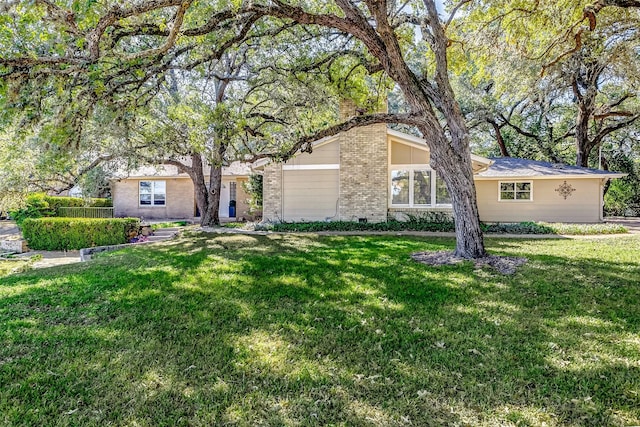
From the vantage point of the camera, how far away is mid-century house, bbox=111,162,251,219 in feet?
74.4

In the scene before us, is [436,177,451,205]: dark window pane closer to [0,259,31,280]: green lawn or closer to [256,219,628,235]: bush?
[256,219,628,235]: bush

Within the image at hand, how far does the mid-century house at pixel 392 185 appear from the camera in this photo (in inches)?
601

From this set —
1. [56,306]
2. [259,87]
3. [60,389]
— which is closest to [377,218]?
[259,87]

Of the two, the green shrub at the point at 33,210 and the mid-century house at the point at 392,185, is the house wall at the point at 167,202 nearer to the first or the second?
the mid-century house at the point at 392,185

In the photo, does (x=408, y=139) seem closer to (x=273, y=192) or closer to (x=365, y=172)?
(x=365, y=172)

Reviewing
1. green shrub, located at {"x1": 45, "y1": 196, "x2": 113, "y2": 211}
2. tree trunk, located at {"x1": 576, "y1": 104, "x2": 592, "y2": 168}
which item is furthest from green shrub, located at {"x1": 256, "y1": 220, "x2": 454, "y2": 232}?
tree trunk, located at {"x1": 576, "y1": 104, "x2": 592, "y2": 168}

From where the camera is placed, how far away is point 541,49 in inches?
412

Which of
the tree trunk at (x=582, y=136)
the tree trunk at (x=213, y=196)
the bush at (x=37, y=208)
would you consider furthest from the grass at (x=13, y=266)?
the tree trunk at (x=582, y=136)

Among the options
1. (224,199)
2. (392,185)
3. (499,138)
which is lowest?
(224,199)

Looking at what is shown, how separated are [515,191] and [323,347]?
16692 mm

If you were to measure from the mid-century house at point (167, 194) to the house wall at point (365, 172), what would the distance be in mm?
8684

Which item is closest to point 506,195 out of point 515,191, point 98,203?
point 515,191

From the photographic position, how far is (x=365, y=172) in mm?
15273

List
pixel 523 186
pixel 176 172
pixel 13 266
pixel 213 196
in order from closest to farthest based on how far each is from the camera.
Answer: pixel 13 266 < pixel 213 196 < pixel 523 186 < pixel 176 172
